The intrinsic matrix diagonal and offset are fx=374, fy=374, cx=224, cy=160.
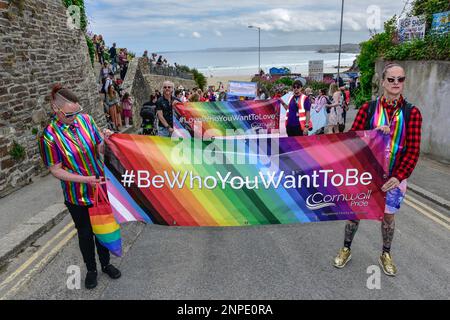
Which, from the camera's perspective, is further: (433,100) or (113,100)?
(113,100)

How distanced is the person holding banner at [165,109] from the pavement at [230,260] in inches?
103

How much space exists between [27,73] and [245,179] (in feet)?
22.9

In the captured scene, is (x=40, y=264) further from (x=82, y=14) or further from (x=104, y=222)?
(x=82, y=14)

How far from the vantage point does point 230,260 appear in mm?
4633

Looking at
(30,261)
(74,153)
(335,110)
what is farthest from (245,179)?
(335,110)

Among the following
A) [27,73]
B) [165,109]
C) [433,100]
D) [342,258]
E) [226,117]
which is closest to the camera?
[342,258]

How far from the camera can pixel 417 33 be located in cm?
1138

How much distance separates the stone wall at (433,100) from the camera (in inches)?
371

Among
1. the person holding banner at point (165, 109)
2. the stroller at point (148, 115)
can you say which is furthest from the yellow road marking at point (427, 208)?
the stroller at point (148, 115)

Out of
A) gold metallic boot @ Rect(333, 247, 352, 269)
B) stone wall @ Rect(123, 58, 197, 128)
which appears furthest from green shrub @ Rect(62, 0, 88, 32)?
gold metallic boot @ Rect(333, 247, 352, 269)

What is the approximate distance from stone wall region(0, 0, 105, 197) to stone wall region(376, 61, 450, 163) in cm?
996

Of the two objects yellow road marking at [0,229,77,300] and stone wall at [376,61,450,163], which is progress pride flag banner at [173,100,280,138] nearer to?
stone wall at [376,61,450,163]

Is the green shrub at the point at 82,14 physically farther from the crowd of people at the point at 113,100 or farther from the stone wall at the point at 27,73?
the crowd of people at the point at 113,100

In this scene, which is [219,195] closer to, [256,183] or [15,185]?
[256,183]
